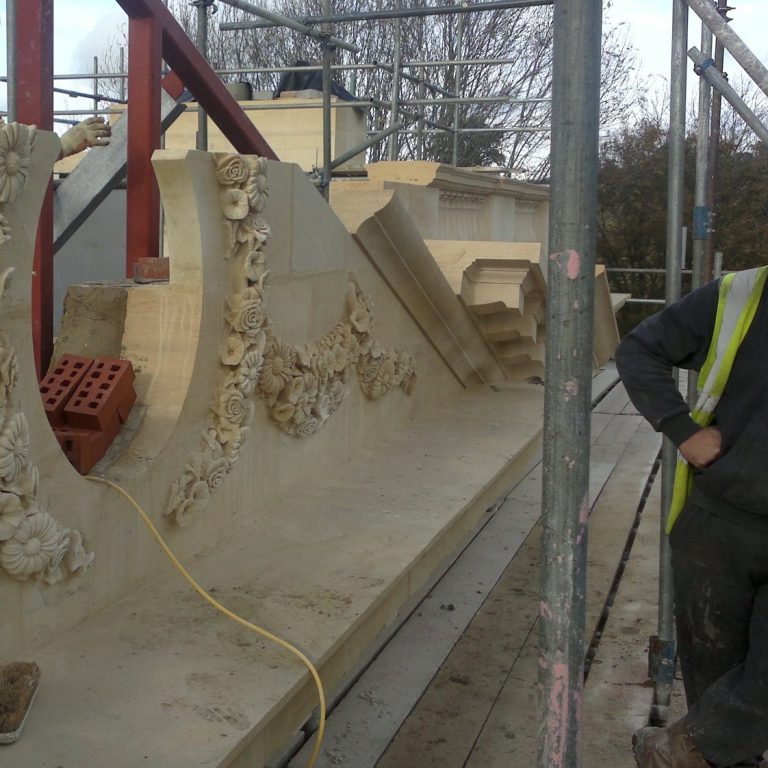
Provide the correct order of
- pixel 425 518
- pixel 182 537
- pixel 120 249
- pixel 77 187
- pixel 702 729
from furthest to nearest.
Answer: pixel 120 249 → pixel 77 187 → pixel 425 518 → pixel 182 537 → pixel 702 729

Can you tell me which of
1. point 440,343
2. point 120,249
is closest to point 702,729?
point 440,343

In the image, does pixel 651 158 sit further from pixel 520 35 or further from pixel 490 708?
pixel 490 708

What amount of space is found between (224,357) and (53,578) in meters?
1.17

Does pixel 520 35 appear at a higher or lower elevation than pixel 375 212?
higher


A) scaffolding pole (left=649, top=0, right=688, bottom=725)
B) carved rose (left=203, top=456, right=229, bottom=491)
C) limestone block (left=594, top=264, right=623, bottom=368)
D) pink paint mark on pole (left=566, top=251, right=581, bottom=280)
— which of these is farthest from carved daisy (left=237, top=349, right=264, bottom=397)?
limestone block (left=594, top=264, right=623, bottom=368)

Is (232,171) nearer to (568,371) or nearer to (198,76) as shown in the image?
(198,76)

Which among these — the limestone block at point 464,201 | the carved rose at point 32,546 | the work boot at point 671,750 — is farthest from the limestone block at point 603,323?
the carved rose at point 32,546

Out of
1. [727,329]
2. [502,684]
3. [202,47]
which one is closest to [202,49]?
[202,47]

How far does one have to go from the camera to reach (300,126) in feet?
35.5

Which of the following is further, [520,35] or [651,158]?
[520,35]

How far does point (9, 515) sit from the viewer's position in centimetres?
263

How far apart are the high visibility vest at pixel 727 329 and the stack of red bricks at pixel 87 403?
190 centimetres

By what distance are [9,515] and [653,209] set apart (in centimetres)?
1609

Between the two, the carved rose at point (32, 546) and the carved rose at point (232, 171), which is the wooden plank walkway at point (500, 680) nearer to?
the carved rose at point (32, 546)
